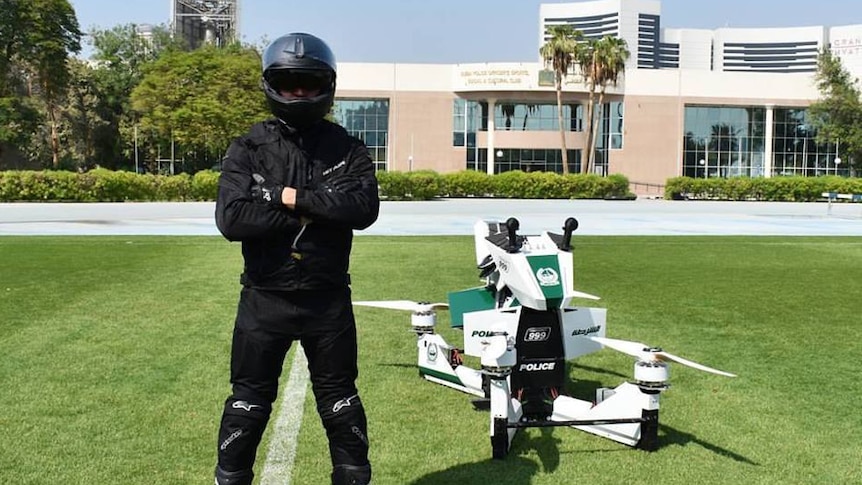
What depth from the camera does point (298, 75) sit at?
3.35 meters

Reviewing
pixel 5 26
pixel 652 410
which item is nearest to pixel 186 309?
pixel 652 410

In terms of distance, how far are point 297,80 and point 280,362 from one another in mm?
1165

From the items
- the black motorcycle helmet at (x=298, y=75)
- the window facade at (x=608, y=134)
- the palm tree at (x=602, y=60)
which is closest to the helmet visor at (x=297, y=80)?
the black motorcycle helmet at (x=298, y=75)

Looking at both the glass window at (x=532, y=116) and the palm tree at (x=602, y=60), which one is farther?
the glass window at (x=532, y=116)

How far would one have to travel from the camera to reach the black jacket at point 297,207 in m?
3.22

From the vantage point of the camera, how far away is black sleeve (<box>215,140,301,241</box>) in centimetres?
321

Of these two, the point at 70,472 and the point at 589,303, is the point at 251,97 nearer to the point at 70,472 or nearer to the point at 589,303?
the point at 589,303

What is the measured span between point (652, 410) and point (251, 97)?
44495 mm

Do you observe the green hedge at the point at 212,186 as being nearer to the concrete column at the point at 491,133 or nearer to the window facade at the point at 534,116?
the concrete column at the point at 491,133

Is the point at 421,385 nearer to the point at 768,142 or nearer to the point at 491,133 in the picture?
the point at 491,133

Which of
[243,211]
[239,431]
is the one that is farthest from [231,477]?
[243,211]

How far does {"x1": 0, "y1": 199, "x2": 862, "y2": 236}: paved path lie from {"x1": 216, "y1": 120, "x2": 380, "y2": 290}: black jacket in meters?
18.1

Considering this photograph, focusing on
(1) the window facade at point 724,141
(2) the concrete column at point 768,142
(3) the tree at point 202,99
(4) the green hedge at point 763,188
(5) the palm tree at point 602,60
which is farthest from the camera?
(1) the window facade at point 724,141

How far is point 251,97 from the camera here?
153 feet
